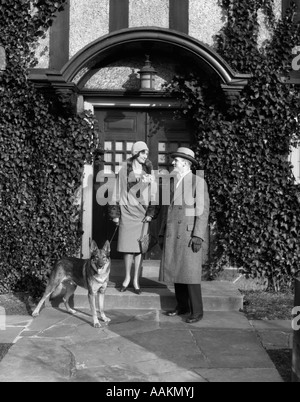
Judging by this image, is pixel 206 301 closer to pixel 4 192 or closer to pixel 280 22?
pixel 4 192

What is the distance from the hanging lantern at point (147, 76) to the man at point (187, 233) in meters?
2.04

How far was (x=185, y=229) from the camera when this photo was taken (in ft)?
21.8

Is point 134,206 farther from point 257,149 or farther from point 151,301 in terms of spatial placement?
point 257,149

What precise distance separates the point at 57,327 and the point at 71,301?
0.98 m

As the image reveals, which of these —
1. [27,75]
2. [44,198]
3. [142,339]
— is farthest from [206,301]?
[27,75]

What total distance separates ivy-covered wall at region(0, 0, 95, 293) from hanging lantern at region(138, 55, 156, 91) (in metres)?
1.10

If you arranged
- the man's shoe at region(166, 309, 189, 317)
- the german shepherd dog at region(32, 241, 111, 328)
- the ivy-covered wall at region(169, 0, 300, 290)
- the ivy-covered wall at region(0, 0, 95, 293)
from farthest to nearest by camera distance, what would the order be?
1. the ivy-covered wall at region(0, 0, 95, 293)
2. the ivy-covered wall at region(169, 0, 300, 290)
3. the man's shoe at region(166, 309, 189, 317)
4. the german shepherd dog at region(32, 241, 111, 328)

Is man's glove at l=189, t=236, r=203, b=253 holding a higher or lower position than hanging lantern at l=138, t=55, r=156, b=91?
lower

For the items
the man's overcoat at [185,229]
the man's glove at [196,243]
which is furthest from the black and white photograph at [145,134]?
the man's glove at [196,243]

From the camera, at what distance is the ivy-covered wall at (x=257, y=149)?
8.28 metres

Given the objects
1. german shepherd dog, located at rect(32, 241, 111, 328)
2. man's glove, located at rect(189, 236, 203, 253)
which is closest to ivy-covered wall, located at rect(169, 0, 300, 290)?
man's glove, located at rect(189, 236, 203, 253)

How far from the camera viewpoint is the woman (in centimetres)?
738

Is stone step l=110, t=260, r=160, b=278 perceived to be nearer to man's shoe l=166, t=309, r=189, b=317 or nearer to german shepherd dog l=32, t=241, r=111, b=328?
german shepherd dog l=32, t=241, r=111, b=328

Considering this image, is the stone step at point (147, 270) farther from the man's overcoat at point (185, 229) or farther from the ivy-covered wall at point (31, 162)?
the man's overcoat at point (185, 229)
